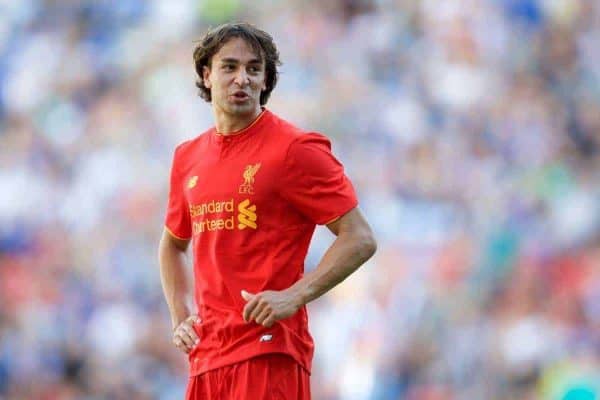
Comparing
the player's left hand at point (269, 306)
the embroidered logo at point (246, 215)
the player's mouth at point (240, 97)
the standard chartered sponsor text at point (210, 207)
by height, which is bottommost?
the player's left hand at point (269, 306)

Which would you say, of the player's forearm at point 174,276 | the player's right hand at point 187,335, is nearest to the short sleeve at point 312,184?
the player's right hand at point 187,335

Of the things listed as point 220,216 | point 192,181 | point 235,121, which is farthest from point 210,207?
point 235,121

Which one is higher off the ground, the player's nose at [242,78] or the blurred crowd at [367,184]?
the blurred crowd at [367,184]

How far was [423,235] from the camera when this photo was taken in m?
9.62

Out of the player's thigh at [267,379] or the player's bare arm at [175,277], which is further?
the player's bare arm at [175,277]

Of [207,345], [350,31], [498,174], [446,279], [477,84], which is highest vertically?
[350,31]

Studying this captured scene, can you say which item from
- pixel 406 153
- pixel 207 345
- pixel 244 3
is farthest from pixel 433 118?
pixel 207 345

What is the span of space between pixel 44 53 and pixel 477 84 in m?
3.66

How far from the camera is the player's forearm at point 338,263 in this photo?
446cm

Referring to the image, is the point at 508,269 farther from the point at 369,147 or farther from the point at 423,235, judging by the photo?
the point at 369,147

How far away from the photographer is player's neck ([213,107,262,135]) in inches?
186

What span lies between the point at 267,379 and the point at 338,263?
0.45m

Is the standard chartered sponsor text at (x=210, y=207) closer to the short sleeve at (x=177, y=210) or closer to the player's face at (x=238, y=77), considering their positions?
the short sleeve at (x=177, y=210)

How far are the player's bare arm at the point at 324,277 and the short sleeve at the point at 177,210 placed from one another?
648mm
